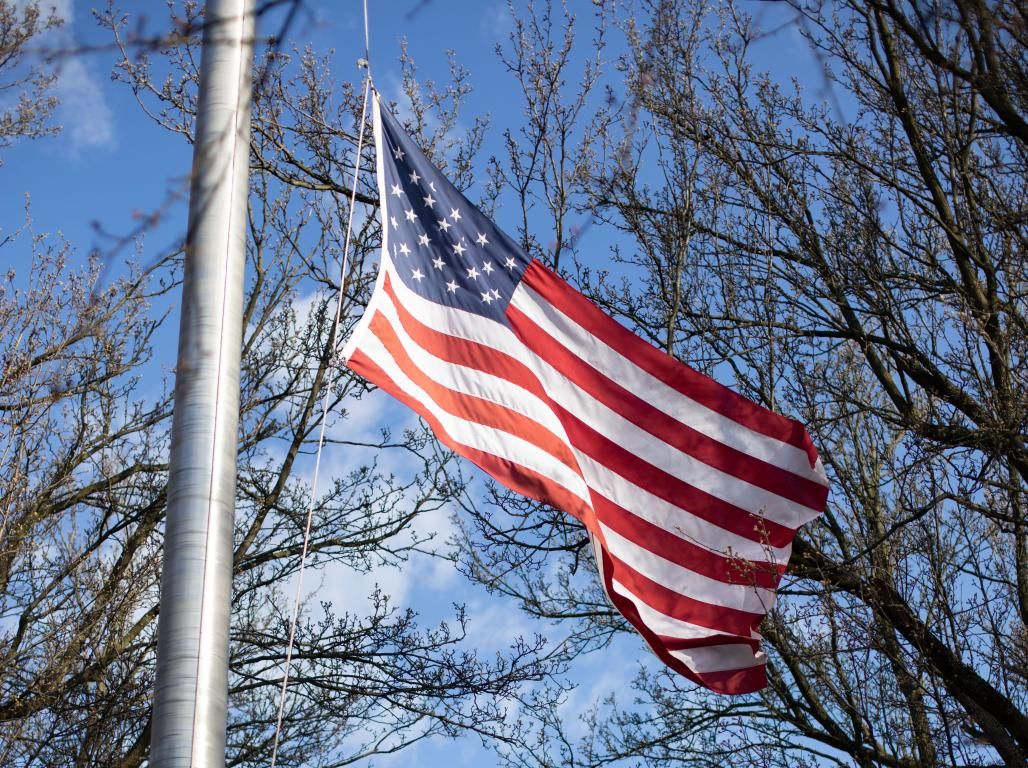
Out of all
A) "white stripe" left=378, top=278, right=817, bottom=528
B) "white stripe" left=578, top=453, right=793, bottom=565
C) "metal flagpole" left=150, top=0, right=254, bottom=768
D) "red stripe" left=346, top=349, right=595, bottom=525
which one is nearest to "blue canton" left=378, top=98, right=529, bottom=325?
"white stripe" left=378, top=278, right=817, bottom=528

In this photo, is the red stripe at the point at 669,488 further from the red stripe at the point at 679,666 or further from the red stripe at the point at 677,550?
the red stripe at the point at 679,666

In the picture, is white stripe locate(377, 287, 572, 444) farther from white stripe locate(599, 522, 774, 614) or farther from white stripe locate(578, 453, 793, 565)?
white stripe locate(599, 522, 774, 614)

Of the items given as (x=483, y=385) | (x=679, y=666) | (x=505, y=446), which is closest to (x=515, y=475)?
(x=505, y=446)

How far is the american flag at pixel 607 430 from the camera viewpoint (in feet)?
20.5

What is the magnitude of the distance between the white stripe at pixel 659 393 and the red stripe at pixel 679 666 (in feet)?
3.33

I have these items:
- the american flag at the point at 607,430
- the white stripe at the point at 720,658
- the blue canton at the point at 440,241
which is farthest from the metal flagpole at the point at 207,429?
the white stripe at the point at 720,658

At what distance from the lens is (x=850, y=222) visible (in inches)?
380

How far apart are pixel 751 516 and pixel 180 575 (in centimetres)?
406

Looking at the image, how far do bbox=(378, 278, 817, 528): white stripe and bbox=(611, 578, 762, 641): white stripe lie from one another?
52 cm

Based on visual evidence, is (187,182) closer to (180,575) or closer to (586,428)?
(180,575)

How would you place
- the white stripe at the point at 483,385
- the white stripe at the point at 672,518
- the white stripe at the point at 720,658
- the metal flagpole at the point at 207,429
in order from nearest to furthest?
1. the metal flagpole at the point at 207,429
2. the white stripe at the point at 483,385
3. the white stripe at the point at 720,658
4. the white stripe at the point at 672,518

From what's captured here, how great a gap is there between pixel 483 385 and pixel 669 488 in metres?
1.23

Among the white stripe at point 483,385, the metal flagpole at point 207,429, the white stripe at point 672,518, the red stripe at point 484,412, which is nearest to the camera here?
the metal flagpole at point 207,429

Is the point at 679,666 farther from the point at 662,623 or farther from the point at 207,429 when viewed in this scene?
the point at 207,429
